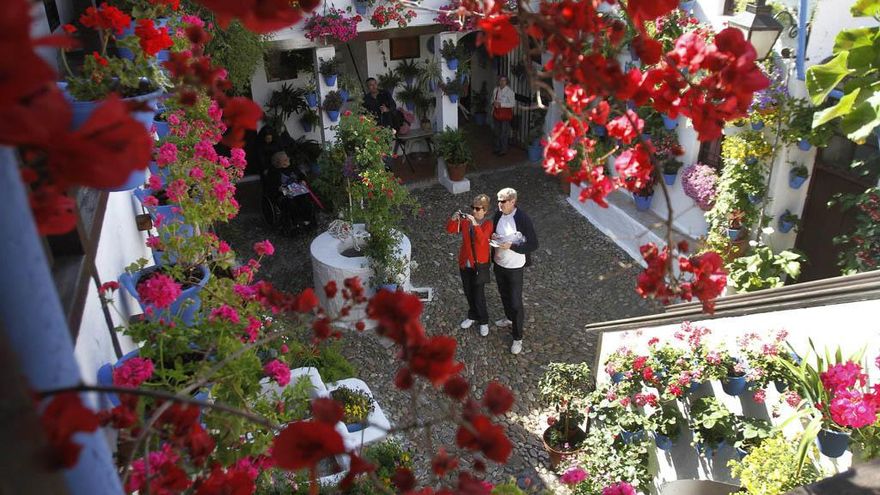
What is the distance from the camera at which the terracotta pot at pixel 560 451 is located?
561 cm

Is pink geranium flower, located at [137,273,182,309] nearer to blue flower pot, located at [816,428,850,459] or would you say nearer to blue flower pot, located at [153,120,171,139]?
blue flower pot, located at [153,120,171,139]

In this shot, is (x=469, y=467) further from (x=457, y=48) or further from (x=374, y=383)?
(x=457, y=48)

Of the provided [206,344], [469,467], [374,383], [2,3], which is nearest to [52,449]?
[2,3]

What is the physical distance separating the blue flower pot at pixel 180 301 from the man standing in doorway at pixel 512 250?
3680 millimetres

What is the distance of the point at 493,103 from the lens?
11.9 m

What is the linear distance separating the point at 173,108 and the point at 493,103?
27.4 feet

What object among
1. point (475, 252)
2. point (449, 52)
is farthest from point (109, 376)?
point (449, 52)

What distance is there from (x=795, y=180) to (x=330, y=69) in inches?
246

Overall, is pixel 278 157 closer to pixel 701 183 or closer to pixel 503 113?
pixel 503 113

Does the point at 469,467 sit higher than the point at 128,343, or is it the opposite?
the point at 128,343

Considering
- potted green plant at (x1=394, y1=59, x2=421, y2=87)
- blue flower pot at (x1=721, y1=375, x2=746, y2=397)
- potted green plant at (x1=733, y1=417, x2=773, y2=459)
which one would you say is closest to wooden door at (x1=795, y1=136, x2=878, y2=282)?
blue flower pot at (x1=721, y1=375, x2=746, y2=397)

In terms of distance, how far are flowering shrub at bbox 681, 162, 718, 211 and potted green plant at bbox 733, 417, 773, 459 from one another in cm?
410

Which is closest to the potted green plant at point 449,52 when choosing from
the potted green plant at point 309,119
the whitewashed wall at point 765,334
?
the potted green plant at point 309,119

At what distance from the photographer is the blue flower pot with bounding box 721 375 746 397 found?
4363mm
